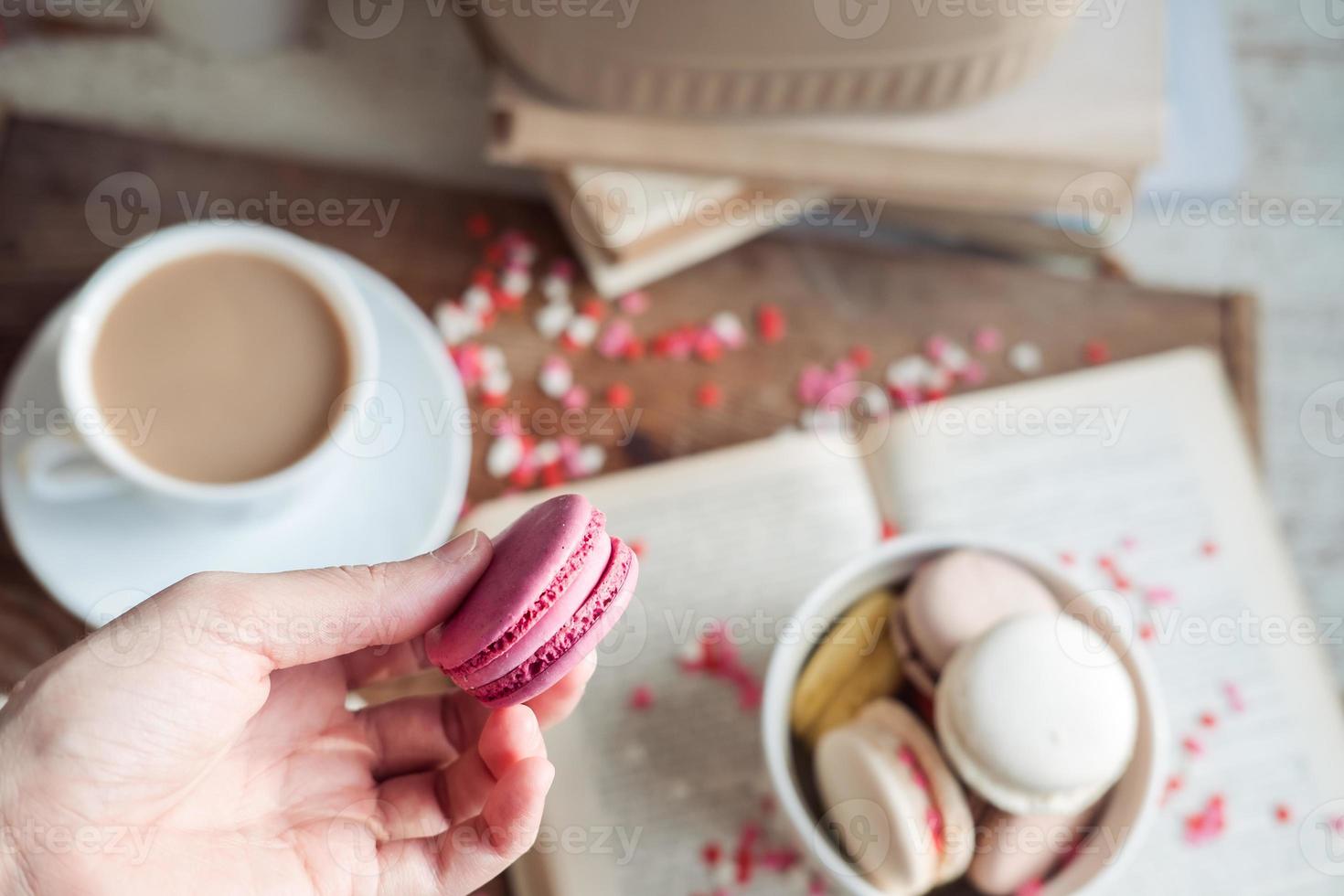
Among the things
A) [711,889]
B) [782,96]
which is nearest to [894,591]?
[711,889]

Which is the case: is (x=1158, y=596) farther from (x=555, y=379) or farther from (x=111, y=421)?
(x=111, y=421)

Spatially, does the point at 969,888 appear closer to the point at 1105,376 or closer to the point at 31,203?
the point at 1105,376

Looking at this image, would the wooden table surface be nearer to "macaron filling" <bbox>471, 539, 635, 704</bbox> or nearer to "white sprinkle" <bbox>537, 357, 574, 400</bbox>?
"white sprinkle" <bbox>537, 357, 574, 400</bbox>

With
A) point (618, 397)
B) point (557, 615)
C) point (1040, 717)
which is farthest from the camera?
point (618, 397)

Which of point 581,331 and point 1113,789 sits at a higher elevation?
point 581,331

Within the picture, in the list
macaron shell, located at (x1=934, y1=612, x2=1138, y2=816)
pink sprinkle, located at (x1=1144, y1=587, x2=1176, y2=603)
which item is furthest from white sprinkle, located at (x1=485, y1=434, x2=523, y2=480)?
pink sprinkle, located at (x1=1144, y1=587, x2=1176, y2=603)

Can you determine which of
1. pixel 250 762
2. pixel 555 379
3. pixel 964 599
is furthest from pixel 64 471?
pixel 964 599

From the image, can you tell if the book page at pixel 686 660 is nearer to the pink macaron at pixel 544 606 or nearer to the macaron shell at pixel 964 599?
the macaron shell at pixel 964 599
